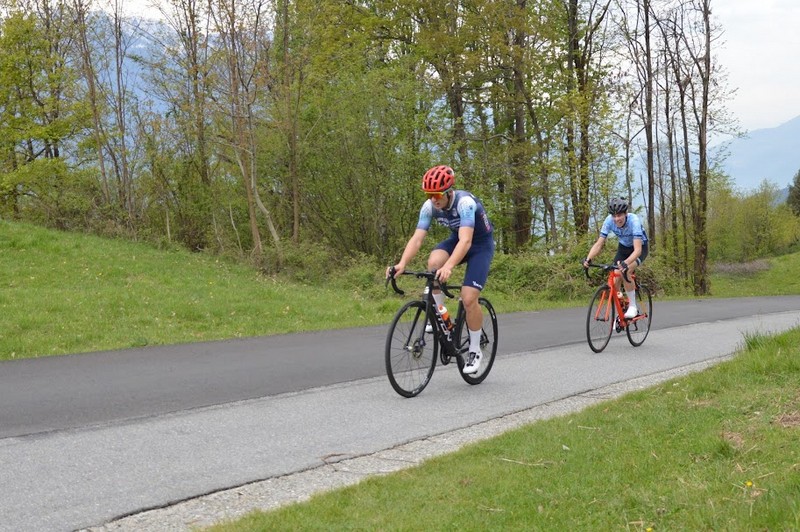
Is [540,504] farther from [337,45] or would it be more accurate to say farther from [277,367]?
[337,45]

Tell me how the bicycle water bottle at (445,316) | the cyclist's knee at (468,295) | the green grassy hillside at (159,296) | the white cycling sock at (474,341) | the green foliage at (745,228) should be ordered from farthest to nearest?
the green foliage at (745,228), the green grassy hillside at (159,296), the white cycling sock at (474,341), the cyclist's knee at (468,295), the bicycle water bottle at (445,316)

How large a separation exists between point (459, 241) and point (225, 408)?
8.69 ft

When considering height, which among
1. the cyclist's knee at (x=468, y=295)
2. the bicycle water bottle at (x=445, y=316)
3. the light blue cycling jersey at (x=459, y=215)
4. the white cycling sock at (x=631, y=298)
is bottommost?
the white cycling sock at (x=631, y=298)

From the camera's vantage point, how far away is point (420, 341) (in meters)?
7.53

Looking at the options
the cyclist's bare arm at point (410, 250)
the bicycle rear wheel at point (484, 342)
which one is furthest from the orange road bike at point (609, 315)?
the cyclist's bare arm at point (410, 250)

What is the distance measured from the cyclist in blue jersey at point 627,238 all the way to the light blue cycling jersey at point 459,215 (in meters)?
3.46

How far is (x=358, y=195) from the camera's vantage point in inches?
1099

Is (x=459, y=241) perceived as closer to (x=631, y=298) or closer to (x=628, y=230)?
(x=628, y=230)

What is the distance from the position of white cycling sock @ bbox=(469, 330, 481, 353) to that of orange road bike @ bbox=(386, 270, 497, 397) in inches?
2.1

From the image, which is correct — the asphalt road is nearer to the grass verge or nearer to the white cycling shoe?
the white cycling shoe

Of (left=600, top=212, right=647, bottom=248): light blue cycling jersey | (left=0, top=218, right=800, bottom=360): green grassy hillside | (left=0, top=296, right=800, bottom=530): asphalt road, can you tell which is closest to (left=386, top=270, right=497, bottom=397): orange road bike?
(left=0, top=296, right=800, bottom=530): asphalt road

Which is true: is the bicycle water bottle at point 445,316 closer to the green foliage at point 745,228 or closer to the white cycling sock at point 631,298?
the white cycling sock at point 631,298

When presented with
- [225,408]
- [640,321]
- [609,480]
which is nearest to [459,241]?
[225,408]

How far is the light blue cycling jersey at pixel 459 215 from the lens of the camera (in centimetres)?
740
